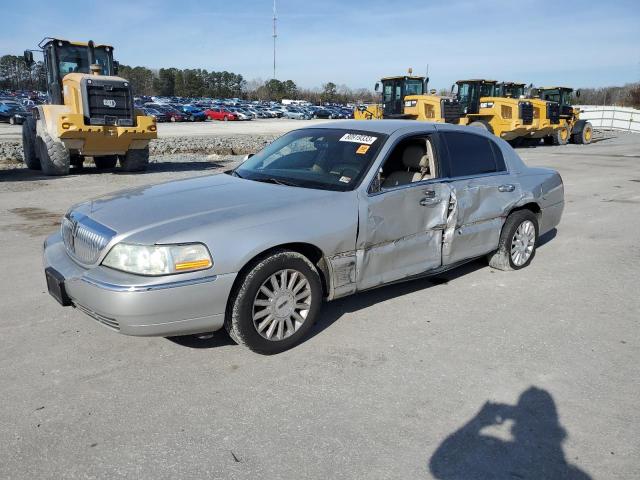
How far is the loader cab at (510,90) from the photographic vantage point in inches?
1005

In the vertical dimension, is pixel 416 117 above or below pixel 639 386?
above

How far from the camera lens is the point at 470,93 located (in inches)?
958

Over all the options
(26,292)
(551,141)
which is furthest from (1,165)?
(551,141)

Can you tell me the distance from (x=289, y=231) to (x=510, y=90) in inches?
1022

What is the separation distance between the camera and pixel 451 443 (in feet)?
9.00

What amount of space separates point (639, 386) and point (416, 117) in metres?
20.3

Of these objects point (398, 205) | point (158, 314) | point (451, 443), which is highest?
point (398, 205)

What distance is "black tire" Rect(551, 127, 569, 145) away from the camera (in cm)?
2612

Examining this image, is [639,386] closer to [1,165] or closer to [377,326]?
[377,326]

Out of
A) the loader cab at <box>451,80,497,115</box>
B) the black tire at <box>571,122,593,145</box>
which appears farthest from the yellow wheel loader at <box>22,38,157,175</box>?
the black tire at <box>571,122,593,145</box>

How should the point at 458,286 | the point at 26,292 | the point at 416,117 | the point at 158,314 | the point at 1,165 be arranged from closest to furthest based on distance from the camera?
1. the point at 158,314
2. the point at 26,292
3. the point at 458,286
4. the point at 1,165
5. the point at 416,117

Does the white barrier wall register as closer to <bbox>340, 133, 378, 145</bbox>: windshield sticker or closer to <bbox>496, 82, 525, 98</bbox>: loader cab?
<bbox>496, 82, 525, 98</bbox>: loader cab

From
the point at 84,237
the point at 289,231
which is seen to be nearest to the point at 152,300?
the point at 84,237

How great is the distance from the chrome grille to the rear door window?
294 cm
